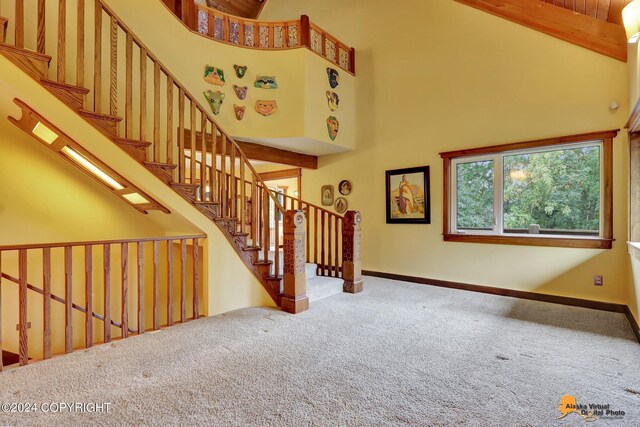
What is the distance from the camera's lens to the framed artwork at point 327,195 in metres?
5.99

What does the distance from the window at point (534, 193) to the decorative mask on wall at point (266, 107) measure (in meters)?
2.59

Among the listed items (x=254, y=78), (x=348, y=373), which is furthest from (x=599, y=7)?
(x=348, y=373)

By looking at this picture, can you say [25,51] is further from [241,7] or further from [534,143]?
[241,7]

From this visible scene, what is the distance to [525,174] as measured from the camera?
398 centimetres

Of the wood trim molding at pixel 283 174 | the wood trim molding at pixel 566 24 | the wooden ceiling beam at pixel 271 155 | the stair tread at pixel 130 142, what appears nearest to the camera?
the stair tread at pixel 130 142

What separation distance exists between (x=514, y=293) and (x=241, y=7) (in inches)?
310

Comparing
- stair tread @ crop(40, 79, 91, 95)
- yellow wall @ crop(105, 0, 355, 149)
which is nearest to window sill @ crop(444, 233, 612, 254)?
yellow wall @ crop(105, 0, 355, 149)

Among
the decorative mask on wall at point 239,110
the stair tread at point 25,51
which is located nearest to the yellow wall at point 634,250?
the decorative mask on wall at point 239,110

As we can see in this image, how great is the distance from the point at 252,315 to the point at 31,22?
140 inches

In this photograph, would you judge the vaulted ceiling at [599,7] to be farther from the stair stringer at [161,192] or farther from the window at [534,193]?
the stair stringer at [161,192]

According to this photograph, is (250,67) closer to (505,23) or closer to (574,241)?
(505,23)

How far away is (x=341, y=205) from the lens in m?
5.83

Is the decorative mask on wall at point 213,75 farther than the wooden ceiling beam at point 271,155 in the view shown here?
No

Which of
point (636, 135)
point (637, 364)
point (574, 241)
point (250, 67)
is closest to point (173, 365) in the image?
point (637, 364)
